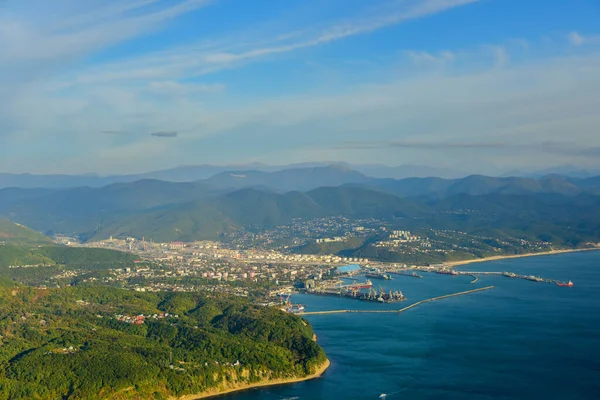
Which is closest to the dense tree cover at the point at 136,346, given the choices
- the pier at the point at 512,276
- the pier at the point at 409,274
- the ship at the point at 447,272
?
the pier at the point at 409,274

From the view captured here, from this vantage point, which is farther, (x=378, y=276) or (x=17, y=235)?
(x=17, y=235)

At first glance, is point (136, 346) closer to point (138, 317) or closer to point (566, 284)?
point (138, 317)

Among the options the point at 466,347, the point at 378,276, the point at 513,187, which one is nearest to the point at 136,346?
the point at 466,347

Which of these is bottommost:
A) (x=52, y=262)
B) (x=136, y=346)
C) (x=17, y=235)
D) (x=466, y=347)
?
(x=466, y=347)

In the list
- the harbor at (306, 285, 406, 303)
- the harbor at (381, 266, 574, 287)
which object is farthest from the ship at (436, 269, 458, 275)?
the harbor at (306, 285, 406, 303)

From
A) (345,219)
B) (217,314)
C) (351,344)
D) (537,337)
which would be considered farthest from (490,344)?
(345,219)

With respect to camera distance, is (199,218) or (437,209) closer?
(199,218)

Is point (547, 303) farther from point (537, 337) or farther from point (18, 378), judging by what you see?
point (18, 378)
